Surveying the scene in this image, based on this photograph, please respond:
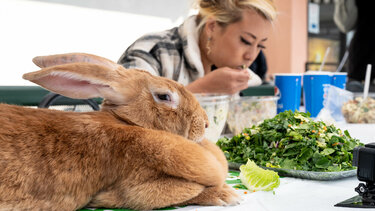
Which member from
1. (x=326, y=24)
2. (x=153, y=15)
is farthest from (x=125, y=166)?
(x=326, y=24)

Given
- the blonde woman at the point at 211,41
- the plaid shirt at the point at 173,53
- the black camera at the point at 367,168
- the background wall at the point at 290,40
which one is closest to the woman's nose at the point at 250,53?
the blonde woman at the point at 211,41

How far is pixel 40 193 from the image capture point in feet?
1.81

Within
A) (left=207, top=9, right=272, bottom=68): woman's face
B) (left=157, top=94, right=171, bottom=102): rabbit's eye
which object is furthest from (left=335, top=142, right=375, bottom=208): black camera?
(left=207, top=9, right=272, bottom=68): woman's face

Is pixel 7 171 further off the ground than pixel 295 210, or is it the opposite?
pixel 7 171

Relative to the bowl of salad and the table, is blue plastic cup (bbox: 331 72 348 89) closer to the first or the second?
the bowl of salad

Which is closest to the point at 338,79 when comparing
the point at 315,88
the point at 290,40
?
the point at 315,88

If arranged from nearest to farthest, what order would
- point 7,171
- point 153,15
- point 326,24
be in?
point 7,171 → point 153,15 → point 326,24

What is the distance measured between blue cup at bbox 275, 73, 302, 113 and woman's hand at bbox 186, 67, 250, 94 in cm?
19

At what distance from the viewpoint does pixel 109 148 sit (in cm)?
60

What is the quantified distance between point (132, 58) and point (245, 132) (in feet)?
3.22

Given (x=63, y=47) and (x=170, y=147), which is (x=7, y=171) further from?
(x=63, y=47)

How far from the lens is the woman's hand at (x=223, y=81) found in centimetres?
168

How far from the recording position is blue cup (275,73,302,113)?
5.98 feet

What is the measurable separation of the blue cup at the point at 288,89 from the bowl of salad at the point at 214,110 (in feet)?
2.04
